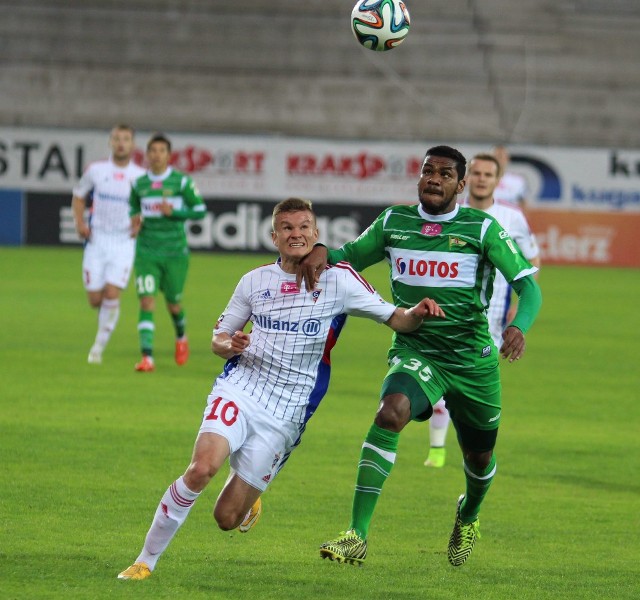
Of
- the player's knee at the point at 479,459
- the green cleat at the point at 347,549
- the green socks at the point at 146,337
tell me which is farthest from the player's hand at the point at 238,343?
the green socks at the point at 146,337

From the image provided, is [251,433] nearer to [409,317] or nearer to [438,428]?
[409,317]

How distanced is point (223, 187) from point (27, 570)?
2438cm

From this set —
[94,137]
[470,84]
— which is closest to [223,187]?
[94,137]

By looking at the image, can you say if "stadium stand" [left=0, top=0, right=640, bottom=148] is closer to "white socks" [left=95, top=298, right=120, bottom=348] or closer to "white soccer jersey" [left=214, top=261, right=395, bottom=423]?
"white socks" [left=95, top=298, right=120, bottom=348]

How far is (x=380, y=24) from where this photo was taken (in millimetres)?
8812

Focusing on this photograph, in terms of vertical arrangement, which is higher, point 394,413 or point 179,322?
point 394,413

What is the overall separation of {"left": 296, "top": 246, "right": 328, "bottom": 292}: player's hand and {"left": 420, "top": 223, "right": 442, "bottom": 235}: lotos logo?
0.59m

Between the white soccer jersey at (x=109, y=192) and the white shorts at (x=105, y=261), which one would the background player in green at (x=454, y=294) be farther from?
the white soccer jersey at (x=109, y=192)

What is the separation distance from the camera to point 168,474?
8.44 meters

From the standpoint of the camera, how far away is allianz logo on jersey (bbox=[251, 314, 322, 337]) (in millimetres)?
6117

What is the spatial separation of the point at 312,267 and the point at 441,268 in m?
0.71

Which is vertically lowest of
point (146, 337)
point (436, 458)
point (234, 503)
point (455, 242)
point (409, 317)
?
point (436, 458)

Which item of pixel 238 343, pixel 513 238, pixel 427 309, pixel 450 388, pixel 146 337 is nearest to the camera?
pixel 238 343

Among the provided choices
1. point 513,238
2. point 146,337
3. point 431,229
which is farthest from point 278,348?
A: point 146,337
